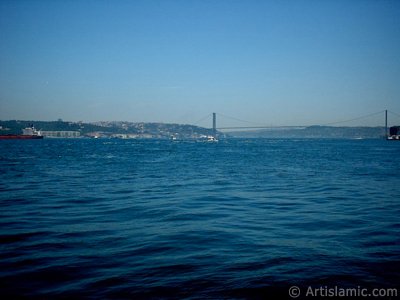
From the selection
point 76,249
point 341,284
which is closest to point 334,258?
point 341,284

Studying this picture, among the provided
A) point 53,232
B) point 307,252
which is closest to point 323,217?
point 307,252

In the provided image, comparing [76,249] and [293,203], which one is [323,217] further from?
[76,249]

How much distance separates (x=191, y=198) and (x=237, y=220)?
342cm

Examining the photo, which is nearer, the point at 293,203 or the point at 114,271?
the point at 114,271

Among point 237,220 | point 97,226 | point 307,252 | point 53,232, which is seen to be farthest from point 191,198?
point 307,252

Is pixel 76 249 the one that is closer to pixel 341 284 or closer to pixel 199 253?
pixel 199 253

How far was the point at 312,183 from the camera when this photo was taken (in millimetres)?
14797

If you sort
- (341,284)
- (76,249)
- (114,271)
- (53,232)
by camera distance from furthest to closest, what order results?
(53,232) → (76,249) → (114,271) → (341,284)

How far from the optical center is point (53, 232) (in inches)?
256

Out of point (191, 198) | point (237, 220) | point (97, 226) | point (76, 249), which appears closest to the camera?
point (76, 249)

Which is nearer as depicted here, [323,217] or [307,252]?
[307,252]

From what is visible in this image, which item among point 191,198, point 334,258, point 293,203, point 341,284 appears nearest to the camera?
point 341,284

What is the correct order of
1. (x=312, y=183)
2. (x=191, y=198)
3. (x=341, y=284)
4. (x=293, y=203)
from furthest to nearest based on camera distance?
1. (x=312, y=183)
2. (x=191, y=198)
3. (x=293, y=203)
4. (x=341, y=284)

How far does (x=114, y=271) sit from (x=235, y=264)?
1839 mm
